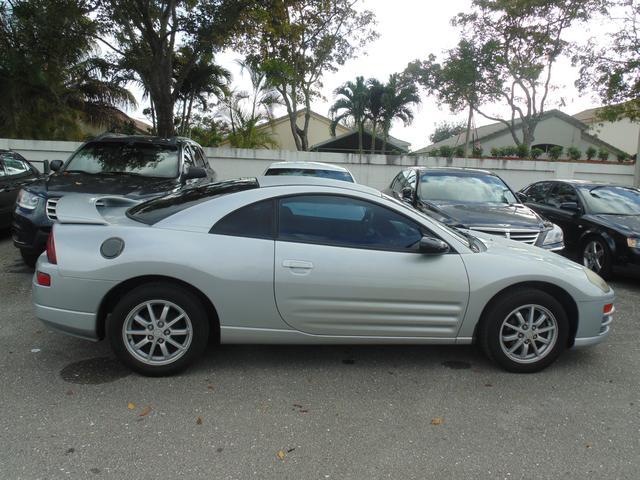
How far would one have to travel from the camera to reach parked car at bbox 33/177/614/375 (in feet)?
10.8

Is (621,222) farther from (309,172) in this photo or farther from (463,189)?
(309,172)

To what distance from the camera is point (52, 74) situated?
15.0m

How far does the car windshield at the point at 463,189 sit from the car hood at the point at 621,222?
1.22 metres

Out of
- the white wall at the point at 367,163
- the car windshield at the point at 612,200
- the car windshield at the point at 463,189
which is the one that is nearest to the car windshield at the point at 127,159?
the car windshield at the point at 463,189

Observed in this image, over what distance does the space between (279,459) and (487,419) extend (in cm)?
139

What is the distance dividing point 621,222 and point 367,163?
332 inches

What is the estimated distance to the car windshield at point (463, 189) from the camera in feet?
23.5

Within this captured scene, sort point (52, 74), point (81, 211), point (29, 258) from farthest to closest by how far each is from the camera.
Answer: point (52, 74) < point (29, 258) < point (81, 211)

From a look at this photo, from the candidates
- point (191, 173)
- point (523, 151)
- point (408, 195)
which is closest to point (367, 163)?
point (523, 151)

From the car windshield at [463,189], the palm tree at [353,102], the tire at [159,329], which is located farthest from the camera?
the palm tree at [353,102]

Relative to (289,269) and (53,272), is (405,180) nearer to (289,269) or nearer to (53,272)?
(289,269)

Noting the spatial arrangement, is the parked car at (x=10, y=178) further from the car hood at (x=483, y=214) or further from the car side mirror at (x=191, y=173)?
the car hood at (x=483, y=214)

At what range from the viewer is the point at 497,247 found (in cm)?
383

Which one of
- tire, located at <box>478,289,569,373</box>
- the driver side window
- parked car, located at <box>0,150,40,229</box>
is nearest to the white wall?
parked car, located at <box>0,150,40,229</box>
